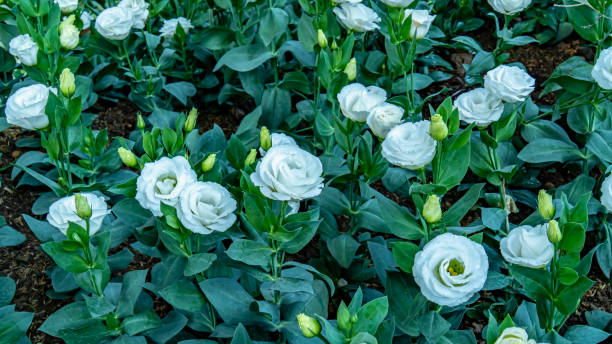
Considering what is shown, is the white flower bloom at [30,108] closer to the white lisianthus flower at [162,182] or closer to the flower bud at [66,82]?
the flower bud at [66,82]

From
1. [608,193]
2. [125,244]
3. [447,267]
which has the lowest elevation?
[125,244]

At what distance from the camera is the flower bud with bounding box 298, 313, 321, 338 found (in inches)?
52.3

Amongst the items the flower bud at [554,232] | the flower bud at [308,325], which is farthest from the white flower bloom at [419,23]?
the flower bud at [308,325]

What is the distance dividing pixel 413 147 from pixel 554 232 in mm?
386

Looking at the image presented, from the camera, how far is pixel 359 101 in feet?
6.23

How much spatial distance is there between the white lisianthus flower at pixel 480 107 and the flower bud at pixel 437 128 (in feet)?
1.51

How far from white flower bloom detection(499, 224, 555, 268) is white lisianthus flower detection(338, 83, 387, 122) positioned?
0.54 m

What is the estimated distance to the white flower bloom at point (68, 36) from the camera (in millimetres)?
2328

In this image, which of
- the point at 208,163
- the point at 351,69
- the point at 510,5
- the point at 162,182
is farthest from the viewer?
the point at 510,5

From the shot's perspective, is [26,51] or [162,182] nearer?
[162,182]

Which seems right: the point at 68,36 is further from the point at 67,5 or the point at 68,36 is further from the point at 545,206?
the point at 545,206

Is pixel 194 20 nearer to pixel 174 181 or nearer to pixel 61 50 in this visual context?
pixel 61 50

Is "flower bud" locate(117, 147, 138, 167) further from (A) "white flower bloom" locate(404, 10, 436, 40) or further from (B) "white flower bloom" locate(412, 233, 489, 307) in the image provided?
(A) "white flower bloom" locate(404, 10, 436, 40)

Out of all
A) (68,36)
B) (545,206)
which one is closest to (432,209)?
(545,206)
